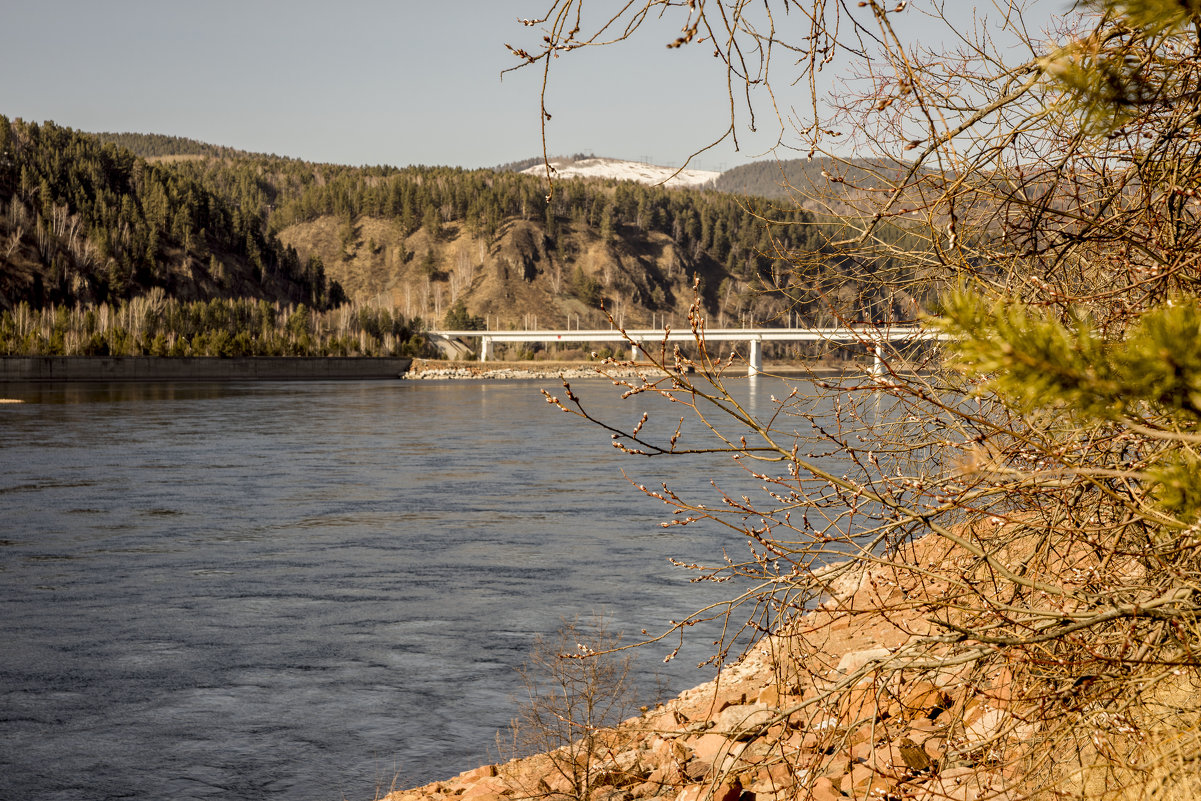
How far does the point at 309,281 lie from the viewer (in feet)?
597

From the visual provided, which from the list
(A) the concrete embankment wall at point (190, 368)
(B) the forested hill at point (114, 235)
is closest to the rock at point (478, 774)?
(A) the concrete embankment wall at point (190, 368)

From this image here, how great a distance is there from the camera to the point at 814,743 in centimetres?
546

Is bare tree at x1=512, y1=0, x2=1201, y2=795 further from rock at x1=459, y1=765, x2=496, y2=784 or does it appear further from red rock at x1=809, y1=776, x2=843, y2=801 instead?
rock at x1=459, y1=765, x2=496, y2=784

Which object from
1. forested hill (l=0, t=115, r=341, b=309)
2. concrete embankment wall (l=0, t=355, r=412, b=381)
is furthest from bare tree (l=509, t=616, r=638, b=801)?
forested hill (l=0, t=115, r=341, b=309)

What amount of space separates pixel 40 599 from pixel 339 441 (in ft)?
87.9

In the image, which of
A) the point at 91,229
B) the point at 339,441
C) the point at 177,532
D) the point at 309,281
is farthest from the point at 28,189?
the point at 177,532

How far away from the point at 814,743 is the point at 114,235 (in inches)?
6450

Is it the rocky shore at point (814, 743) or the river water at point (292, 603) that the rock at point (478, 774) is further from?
the river water at point (292, 603)

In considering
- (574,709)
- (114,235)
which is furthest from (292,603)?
(114,235)

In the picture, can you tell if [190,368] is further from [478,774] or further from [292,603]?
[478,774]

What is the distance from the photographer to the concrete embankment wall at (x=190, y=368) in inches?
3940

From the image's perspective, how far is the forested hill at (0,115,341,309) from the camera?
140 m

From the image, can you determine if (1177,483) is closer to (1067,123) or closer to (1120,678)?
(1120,678)

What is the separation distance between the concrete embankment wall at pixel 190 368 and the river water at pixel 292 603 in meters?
72.1
